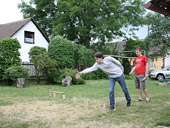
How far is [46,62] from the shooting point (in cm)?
1608

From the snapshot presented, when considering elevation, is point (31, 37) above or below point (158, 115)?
above

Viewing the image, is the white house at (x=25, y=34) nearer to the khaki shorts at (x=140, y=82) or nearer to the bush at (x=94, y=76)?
the bush at (x=94, y=76)

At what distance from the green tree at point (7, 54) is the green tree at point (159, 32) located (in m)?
14.3

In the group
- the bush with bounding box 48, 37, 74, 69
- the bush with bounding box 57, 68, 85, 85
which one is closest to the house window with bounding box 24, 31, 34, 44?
the bush with bounding box 48, 37, 74, 69

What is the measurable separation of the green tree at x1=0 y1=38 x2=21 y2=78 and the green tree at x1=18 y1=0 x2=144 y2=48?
1000cm

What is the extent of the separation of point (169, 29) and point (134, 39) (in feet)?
27.0

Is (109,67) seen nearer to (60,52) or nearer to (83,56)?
(60,52)

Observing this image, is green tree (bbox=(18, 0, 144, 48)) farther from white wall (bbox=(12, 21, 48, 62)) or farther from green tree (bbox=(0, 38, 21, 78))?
green tree (bbox=(0, 38, 21, 78))

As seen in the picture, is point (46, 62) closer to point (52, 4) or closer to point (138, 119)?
point (138, 119)

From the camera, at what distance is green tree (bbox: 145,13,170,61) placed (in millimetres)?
21875

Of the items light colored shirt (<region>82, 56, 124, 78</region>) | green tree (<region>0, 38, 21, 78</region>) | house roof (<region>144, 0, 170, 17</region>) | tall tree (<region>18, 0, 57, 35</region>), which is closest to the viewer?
house roof (<region>144, 0, 170, 17</region>)

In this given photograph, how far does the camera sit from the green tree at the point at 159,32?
71.8 ft

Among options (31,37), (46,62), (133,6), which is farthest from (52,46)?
(133,6)

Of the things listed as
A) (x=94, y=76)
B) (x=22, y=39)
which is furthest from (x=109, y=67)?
(x=22, y=39)
